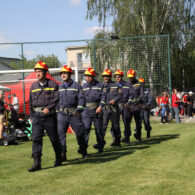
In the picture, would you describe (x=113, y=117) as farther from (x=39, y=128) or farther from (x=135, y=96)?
(x=39, y=128)

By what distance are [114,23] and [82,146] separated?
937 inches

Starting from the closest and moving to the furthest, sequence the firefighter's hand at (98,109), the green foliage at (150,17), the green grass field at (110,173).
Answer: the green grass field at (110,173), the firefighter's hand at (98,109), the green foliage at (150,17)

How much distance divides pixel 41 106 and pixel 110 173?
1935 mm

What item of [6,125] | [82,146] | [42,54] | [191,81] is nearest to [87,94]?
[82,146]

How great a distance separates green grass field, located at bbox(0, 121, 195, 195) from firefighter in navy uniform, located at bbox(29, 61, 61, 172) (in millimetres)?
576

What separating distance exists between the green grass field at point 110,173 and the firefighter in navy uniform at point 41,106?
0.58 meters

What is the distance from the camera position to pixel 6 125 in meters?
13.9

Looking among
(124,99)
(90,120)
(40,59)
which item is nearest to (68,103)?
(90,120)

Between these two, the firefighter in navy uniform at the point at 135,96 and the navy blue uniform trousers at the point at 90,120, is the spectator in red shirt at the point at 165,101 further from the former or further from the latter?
the navy blue uniform trousers at the point at 90,120

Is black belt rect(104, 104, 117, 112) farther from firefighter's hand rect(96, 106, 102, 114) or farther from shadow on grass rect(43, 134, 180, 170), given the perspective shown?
firefighter's hand rect(96, 106, 102, 114)

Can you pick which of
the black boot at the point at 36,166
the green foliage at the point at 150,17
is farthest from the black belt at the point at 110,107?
the green foliage at the point at 150,17

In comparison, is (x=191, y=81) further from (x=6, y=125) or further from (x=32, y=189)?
(x=32, y=189)

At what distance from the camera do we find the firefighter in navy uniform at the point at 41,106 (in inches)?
303

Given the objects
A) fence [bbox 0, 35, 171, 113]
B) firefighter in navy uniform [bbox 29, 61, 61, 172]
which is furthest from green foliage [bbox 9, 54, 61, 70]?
Answer: firefighter in navy uniform [bbox 29, 61, 61, 172]
